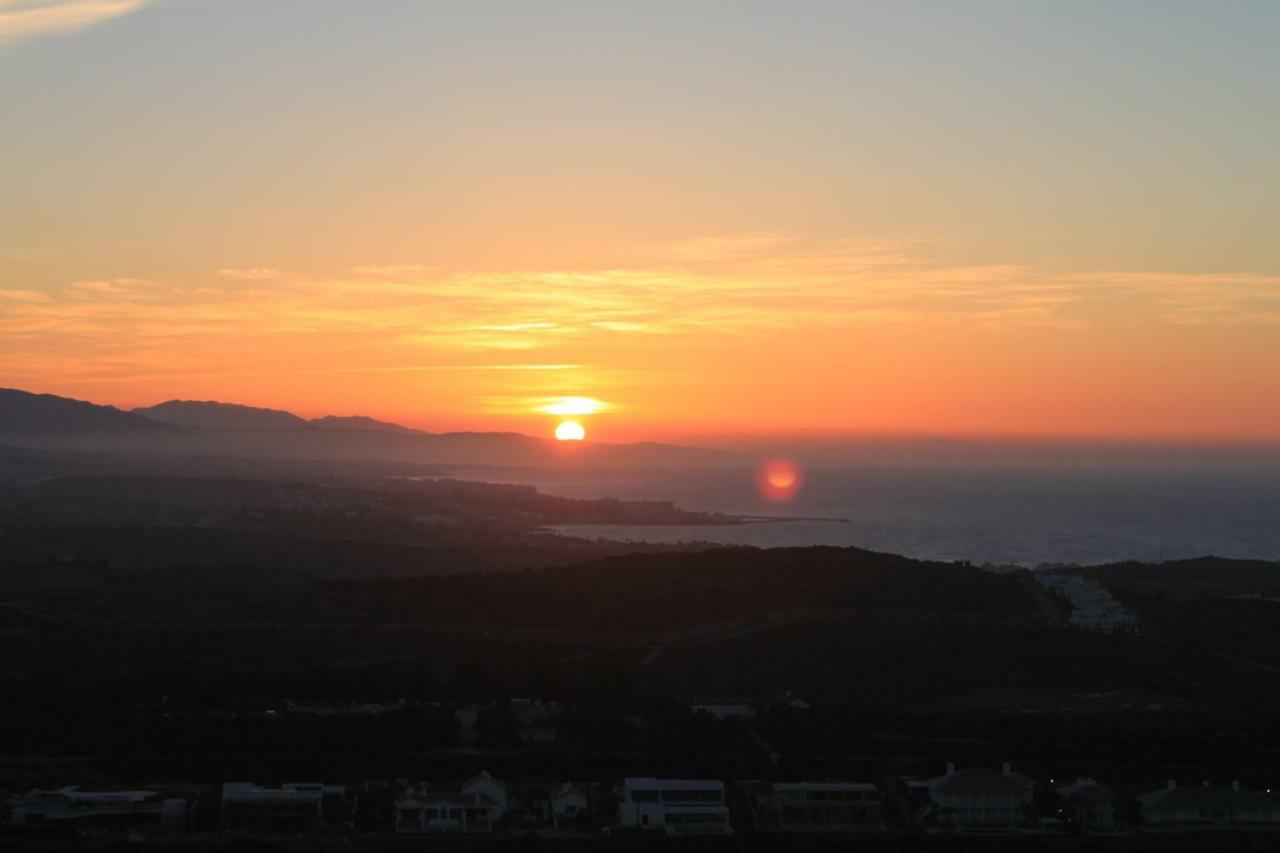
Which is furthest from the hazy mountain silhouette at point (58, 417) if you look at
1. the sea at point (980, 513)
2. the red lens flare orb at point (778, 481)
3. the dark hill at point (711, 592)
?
the dark hill at point (711, 592)

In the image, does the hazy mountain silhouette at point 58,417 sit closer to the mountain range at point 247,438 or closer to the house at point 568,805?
the mountain range at point 247,438

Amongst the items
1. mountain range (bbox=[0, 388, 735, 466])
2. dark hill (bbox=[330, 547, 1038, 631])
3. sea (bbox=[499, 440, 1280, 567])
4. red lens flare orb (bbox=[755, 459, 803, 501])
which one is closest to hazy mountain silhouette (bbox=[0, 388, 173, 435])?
mountain range (bbox=[0, 388, 735, 466])

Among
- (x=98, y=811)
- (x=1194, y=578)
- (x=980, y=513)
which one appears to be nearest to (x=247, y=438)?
(x=980, y=513)

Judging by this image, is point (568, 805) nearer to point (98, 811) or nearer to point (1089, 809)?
point (98, 811)

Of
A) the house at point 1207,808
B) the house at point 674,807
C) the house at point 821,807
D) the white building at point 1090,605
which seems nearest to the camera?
the house at point 674,807

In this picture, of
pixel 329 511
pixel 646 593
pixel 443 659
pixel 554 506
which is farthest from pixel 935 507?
pixel 443 659
